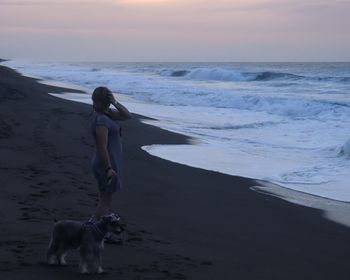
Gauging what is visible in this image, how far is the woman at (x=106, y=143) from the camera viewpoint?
5.11m

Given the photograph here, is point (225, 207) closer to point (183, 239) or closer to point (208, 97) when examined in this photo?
point (183, 239)

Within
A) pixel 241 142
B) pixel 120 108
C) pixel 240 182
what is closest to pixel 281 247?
pixel 120 108

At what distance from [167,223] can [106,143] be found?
1999 millimetres

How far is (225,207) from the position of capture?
8.09 metres

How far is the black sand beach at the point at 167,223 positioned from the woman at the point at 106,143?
1.83ft

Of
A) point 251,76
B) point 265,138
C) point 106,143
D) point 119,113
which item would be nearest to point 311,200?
point 119,113

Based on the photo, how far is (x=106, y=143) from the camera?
5.12 m

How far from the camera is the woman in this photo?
16.8 ft

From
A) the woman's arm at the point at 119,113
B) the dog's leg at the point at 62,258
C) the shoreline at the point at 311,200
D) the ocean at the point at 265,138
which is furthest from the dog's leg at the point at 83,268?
the ocean at the point at 265,138

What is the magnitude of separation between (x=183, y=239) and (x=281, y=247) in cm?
95

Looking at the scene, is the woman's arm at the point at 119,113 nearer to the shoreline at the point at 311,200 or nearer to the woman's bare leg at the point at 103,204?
the woman's bare leg at the point at 103,204

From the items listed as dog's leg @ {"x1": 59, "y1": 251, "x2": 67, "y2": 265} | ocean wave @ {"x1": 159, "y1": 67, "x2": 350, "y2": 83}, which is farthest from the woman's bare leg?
ocean wave @ {"x1": 159, "y1": 67, "x2": 350, "y2": 83}

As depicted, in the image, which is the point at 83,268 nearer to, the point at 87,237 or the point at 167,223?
the point at 87,237

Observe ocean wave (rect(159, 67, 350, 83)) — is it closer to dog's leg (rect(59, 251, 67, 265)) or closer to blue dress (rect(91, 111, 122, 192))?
blue dress (rect(91, 111, 122, 192))
